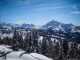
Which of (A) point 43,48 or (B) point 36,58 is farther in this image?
(A) point 43,48

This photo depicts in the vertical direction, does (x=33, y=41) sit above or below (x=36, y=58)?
above

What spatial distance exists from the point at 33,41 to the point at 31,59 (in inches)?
622

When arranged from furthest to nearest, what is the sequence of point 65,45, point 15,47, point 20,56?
point 15,47, point 65,45, point 20,56

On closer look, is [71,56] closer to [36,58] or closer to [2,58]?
[36,58]

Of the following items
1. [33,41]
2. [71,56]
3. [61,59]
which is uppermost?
[33,41]

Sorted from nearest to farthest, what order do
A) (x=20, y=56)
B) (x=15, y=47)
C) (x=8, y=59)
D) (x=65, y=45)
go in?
(x=8, y=59)
(x=20, y=56)
(x=65, y=45)
(x=15, y=47)

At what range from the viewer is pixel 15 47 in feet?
135

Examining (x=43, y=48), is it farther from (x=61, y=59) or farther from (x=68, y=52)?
(x=61, y=59)

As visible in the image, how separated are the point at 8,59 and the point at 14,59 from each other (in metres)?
1.53

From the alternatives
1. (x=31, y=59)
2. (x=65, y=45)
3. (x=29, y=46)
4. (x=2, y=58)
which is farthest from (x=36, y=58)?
(x=65, y=45)

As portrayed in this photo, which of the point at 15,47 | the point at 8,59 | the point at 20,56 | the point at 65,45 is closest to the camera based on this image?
the point at 8,59

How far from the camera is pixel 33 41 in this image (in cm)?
4044

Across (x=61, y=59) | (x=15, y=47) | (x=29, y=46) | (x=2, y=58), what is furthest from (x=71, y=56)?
(x=2, y=58)

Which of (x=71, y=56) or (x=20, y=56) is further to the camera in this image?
(x=71, y=56)
